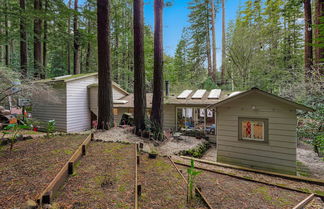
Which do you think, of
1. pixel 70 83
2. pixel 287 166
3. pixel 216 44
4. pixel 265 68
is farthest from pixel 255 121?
pixel 216 44

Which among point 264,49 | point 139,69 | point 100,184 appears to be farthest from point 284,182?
point 264,49

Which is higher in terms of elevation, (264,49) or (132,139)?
(264,49)

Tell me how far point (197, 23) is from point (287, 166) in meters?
16.2

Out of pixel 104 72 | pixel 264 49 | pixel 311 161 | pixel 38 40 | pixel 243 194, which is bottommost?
pixel 311 161

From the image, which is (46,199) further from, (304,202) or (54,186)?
(304,202)

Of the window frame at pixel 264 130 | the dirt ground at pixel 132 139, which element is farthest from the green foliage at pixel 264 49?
the dirt ground at pixel 132 139

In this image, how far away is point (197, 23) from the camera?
16.8 metres

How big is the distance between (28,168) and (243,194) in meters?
3.96

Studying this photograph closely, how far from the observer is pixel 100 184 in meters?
2.44

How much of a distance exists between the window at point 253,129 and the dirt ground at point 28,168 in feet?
17.2

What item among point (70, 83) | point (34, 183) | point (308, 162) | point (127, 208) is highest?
point (70, 83)

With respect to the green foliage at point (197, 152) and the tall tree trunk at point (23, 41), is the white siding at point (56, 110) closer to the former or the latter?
the tall tree trunk at point (23, 41)

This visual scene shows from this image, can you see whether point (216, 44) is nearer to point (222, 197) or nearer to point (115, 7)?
point (115, 7)

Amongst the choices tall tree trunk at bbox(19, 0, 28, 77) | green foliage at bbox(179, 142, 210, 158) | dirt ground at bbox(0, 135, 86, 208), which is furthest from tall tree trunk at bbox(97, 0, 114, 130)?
tall tree trunk at bbox(19, 0, 28, 77)
